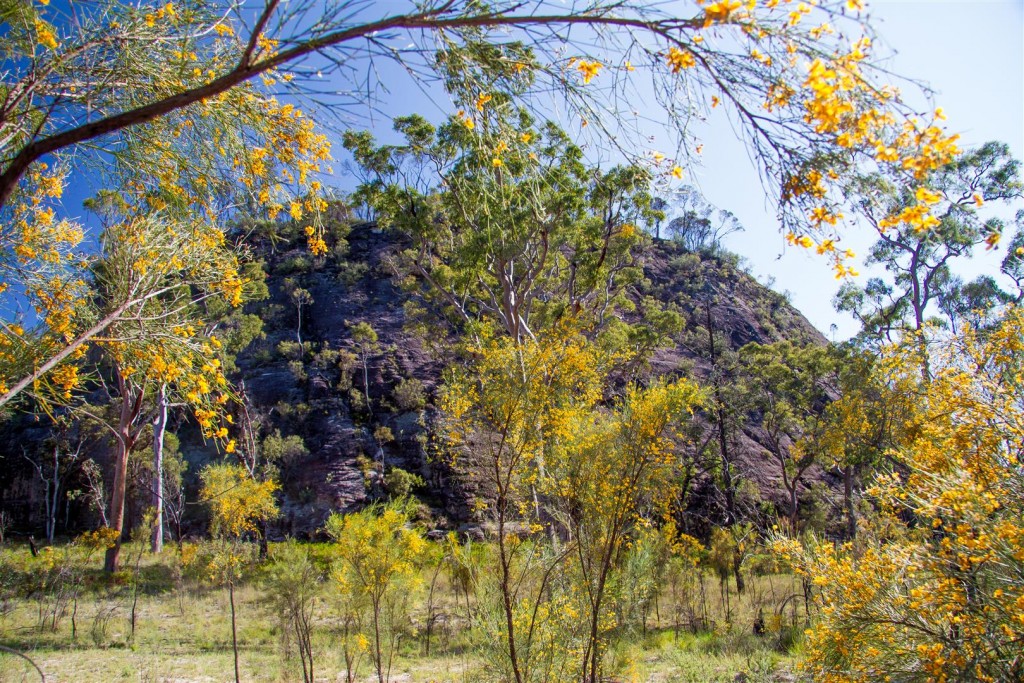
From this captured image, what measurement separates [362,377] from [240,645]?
1648cm

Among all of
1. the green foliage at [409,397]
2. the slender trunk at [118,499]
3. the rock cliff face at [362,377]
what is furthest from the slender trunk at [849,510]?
the slender trunk at [118,499]

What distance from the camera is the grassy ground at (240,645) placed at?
22.7 feet

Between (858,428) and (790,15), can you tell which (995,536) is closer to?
(790,15)

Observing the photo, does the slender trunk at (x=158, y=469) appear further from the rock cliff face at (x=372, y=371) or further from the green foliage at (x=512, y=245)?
the green foliage at (x=512, y=245)

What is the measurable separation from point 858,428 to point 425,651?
8.55m

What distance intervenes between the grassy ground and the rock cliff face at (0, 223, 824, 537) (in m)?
5.49

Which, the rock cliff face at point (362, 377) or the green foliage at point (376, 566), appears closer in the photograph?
the green foliage at point (376, 566)

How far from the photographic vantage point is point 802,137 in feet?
5.40

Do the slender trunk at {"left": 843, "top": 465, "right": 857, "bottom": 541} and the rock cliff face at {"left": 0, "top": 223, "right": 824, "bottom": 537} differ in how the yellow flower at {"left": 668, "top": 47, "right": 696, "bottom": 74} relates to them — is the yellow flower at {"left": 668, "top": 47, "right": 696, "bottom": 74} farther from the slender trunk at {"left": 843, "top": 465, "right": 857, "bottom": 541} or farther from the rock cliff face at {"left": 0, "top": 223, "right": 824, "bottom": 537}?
the rock cliff face at {"left": 0, "top": 223, "right": 824, "bottom": 537}

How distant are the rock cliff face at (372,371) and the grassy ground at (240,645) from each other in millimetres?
5699

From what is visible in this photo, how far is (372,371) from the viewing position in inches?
1011

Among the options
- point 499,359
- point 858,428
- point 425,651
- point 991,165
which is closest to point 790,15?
point 499,359

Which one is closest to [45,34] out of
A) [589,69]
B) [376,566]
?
[589,69]

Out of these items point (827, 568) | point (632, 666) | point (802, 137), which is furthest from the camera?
point (632, 666)
